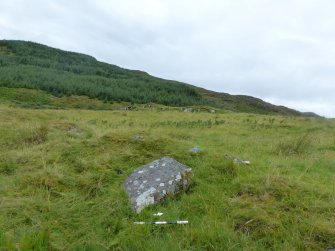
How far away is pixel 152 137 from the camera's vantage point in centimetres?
887

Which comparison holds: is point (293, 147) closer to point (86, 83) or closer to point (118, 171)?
point (118, 171)

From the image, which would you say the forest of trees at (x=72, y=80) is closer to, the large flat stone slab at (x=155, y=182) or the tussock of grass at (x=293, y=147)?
the tussock of grass at (x=293, y=147)

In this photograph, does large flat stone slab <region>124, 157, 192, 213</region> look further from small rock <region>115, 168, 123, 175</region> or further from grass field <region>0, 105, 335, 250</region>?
small rock <region>115, 168, 123, 175</region>

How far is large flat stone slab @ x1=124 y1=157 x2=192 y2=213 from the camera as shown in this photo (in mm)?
6102

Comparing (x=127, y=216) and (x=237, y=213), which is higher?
(x=237, y=213)

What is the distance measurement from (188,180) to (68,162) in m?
2.63

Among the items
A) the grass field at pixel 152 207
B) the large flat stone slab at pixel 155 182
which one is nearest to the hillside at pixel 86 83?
the grass field at pixel 152 207

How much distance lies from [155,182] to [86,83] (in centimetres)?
7282

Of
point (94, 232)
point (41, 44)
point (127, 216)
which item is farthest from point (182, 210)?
point (41, 44)

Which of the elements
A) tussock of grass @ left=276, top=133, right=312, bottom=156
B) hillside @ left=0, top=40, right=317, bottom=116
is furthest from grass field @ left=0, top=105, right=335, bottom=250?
hillside @ left=0, top=40, right=317, bottom=116

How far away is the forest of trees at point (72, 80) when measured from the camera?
6806cm

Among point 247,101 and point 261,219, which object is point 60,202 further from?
point 247,101

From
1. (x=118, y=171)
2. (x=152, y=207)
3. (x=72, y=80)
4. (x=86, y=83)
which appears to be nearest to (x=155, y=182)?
(x=152, y=207)

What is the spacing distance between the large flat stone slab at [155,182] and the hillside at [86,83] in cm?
5745
